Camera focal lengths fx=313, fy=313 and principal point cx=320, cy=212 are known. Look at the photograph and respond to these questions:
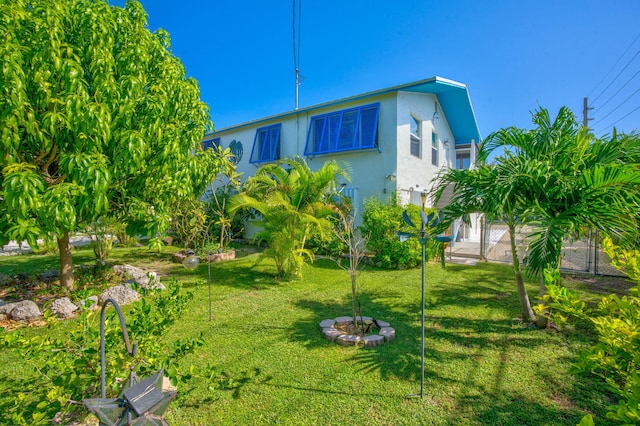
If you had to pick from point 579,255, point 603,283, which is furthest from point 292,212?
point 579,255

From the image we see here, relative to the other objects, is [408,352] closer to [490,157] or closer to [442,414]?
[442,414]

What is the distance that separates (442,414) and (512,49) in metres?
12.7

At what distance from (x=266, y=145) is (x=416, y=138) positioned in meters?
7.74

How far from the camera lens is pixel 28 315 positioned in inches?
235

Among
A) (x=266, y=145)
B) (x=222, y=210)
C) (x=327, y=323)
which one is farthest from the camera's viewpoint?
(x=266, y=145)

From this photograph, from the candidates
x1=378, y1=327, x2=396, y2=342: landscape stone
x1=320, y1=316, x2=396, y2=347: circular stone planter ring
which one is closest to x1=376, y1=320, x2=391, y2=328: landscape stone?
x1=320, y1=316, x2=396, y2=347: circular stone planter ring

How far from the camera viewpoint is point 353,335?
5238mm

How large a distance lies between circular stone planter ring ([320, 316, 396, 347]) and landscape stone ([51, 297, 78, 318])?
4938mm

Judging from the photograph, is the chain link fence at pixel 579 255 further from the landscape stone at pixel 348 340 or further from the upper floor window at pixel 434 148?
the landscape stone at pixel 348 340

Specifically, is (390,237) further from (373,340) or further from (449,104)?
(449,104)

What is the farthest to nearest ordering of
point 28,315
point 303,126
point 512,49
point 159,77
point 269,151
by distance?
point 269,151 → point 303,126 → point 512,49 → point 159,77 → point 28,315

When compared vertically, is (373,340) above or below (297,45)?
below

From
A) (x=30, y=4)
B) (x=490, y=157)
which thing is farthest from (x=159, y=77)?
(x=490, y=157)

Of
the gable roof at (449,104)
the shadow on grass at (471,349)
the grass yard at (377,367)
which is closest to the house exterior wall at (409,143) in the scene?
the gable roof at (449,104)
